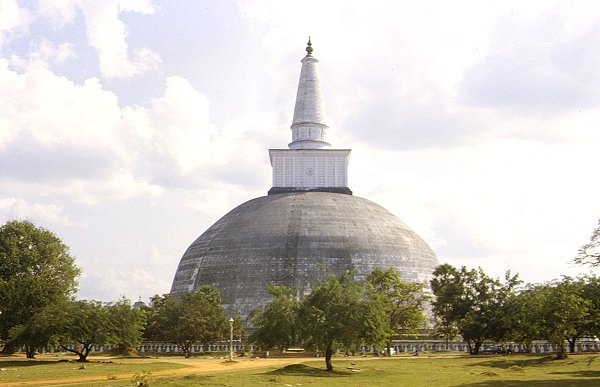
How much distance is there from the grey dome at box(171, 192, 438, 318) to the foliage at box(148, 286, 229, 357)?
6.62 m

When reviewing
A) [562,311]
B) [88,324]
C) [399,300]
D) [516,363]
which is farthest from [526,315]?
[88,324]

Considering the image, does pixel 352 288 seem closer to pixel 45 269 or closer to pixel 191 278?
pixel 45 269

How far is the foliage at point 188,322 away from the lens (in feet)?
210

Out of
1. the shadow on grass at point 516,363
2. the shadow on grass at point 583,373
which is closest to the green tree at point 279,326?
the shadow on grass at point 516,363

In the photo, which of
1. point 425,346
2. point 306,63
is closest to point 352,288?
point 425,346

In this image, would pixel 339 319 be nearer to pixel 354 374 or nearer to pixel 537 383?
pixel 354 374

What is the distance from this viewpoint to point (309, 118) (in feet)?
282

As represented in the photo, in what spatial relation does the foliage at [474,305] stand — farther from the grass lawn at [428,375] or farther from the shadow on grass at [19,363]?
the shadow on grass at [19,363]

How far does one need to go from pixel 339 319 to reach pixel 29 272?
32.4 meters

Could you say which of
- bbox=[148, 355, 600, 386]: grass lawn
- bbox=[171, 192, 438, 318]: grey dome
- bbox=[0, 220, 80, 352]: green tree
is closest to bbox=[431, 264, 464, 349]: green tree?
bbox=[171, 192, 438, 318]: grey dome

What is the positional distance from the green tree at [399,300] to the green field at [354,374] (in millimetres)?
16899

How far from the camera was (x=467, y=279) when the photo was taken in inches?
2517

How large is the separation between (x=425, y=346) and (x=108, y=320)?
99.1 ft

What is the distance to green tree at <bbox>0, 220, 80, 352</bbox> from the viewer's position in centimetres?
5978
